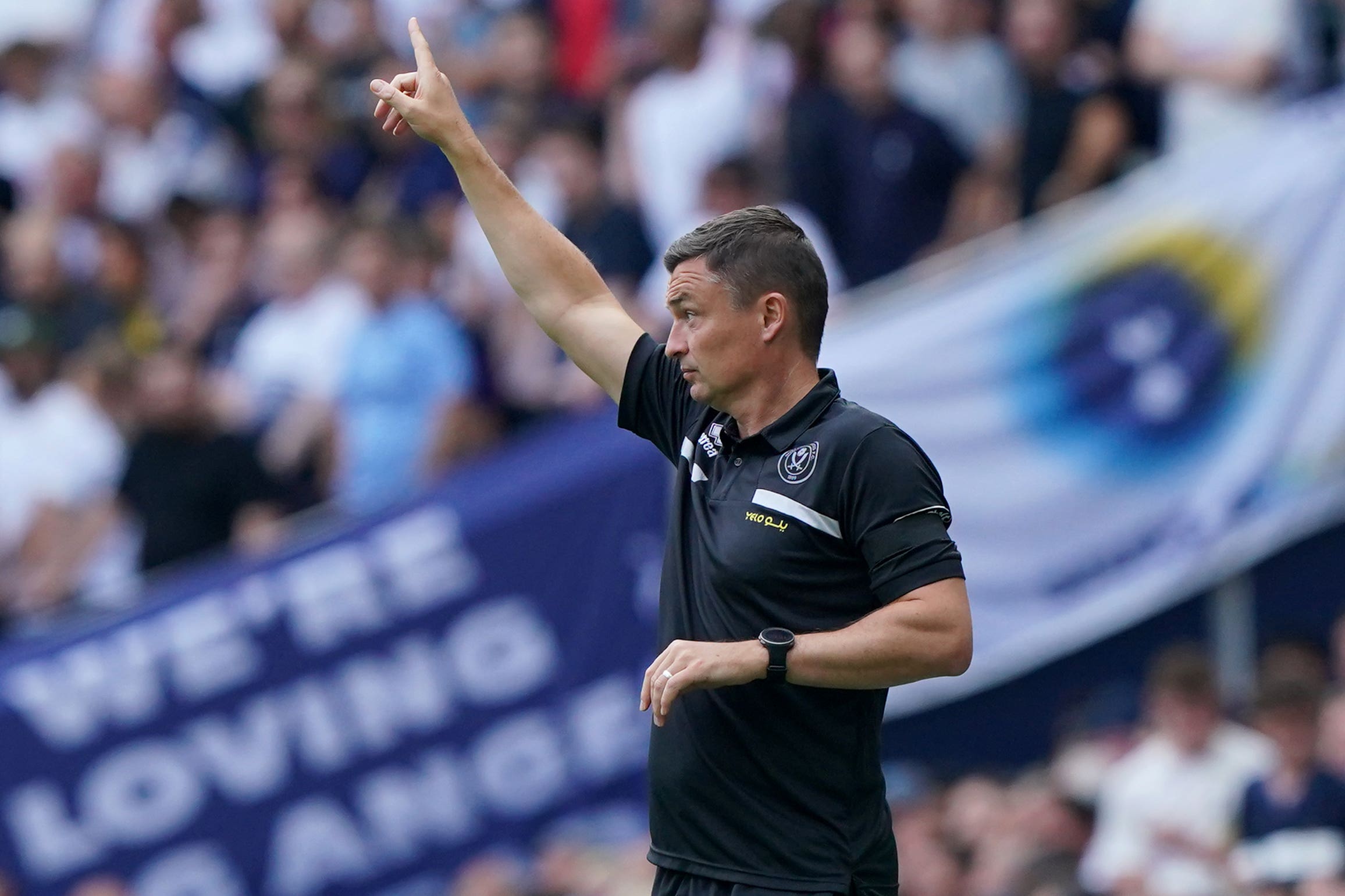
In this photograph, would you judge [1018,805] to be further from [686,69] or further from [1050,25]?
[686,69]

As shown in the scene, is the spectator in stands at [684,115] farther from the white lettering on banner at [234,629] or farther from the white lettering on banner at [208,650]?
the white lettering on banner at [208,650]

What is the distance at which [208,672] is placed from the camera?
29.3ft

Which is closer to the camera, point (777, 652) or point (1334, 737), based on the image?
point (777, 652)

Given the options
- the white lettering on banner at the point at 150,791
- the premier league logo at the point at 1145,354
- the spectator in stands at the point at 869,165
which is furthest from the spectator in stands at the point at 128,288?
the premier league logo at the point at 1145,354

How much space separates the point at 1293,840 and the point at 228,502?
4.98 meters

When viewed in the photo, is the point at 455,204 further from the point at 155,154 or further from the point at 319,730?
the point at 319,730

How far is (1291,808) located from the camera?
22.6ft

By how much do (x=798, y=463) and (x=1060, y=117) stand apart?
5.34 m

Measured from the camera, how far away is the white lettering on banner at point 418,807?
28.6ft

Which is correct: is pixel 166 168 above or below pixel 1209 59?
above

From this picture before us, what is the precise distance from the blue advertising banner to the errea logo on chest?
4.44m

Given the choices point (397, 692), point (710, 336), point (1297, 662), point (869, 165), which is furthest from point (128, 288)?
point (710, 336)

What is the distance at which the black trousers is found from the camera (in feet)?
12.0

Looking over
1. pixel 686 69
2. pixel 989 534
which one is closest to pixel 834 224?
pixel 686 69
